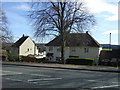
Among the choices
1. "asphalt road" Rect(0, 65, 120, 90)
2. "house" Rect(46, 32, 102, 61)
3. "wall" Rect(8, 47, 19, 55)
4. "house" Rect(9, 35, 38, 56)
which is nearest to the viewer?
"asphalt road" Rect(0, 65, 120, 90)

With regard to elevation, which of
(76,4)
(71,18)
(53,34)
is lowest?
(53,34)

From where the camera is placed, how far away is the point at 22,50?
78.6 m

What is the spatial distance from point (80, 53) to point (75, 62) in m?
20.2

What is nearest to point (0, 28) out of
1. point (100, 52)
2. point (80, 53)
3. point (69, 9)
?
point (69, 9)

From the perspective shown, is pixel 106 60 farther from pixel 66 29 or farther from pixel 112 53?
pixel 66 29

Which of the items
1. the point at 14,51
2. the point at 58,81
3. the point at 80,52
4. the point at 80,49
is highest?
the point at 80,49

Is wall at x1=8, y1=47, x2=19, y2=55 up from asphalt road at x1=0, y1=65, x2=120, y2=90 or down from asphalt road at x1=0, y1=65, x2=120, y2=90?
up

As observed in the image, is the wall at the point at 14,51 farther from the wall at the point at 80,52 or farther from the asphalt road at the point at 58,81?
the asphalt road at the point at 58,81

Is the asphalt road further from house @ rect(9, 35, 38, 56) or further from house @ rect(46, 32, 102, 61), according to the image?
house @ rect(9, 35, 38, 56)

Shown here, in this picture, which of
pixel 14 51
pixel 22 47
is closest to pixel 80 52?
pixel 22 47

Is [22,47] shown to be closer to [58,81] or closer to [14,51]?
[14,51]

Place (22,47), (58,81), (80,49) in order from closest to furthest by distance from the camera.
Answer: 1. (58,81)
2. (80,49)
3. (22,47)

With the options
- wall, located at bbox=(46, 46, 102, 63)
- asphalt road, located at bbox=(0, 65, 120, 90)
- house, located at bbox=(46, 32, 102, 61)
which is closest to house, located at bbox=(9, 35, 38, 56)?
house, located at bbox=(46, 32, 102, 61)

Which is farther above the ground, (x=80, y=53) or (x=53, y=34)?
(x=53, y=34)
